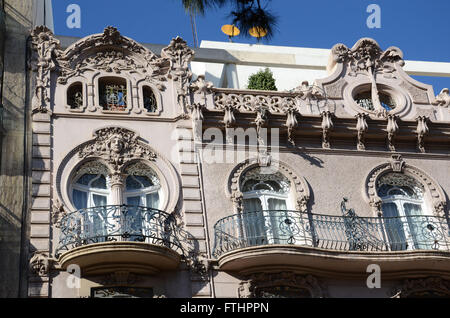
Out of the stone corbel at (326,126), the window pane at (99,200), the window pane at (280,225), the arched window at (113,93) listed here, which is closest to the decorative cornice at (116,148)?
the window pane at (99,200)

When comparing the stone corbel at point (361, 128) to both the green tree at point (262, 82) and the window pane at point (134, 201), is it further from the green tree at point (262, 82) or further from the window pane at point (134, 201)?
the window pane at point (134, 201)

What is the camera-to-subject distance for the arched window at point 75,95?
67.5ft

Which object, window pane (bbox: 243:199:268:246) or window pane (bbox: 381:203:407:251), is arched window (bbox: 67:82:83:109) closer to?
window pane (bbox: 243:199:268:246)

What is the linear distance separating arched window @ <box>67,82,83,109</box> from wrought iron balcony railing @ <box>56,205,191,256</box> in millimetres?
3353

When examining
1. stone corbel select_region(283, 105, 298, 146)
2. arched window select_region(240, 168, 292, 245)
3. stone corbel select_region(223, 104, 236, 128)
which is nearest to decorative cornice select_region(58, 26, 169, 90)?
stone corbel select_region(223, 104, 236, 128)

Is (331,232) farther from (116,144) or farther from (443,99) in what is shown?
(443,99)

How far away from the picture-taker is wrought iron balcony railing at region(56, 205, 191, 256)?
17734 millimetres

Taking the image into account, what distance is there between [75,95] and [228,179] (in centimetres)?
420

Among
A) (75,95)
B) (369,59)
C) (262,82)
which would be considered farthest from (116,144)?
(369,59)

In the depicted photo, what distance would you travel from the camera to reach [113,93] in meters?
21.0
